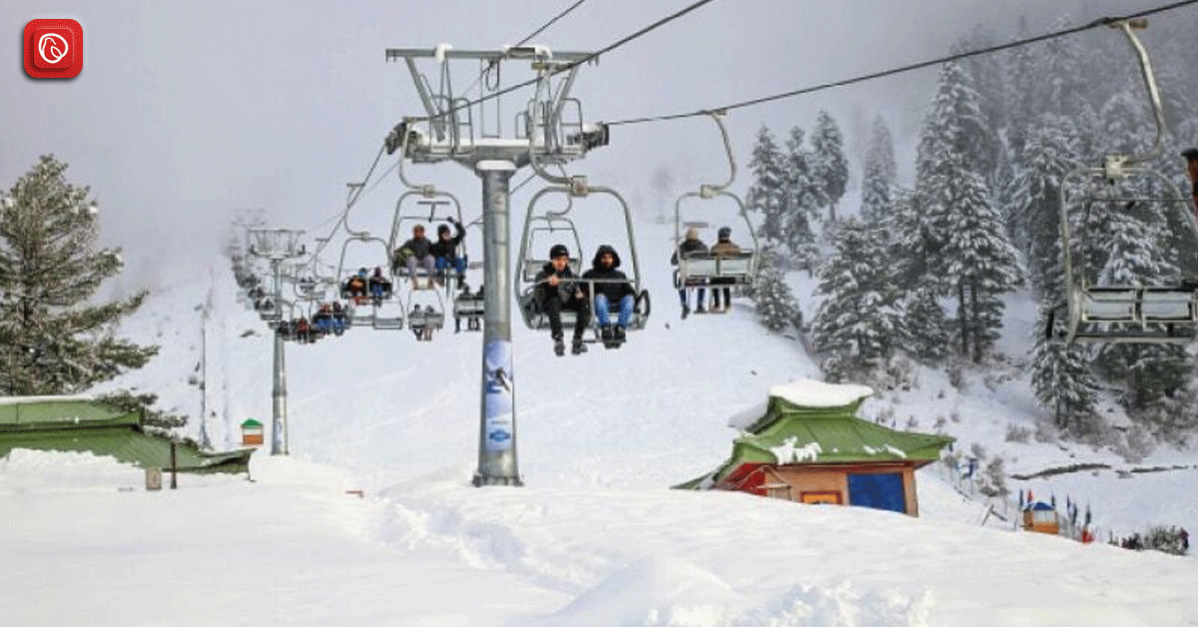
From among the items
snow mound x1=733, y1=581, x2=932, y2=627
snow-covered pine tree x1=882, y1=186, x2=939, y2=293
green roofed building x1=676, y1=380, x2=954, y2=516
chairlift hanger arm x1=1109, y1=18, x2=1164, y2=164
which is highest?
snow-covered pine tree x1=882, y1=186, x2=939, y2=293

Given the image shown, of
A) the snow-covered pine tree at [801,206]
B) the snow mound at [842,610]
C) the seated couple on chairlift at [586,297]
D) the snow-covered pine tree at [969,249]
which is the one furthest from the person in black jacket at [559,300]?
the snow-covered pine tree at [801,206]

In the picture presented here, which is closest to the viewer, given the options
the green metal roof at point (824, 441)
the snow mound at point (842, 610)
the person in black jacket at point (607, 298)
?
the snow mound at point (842, 610)

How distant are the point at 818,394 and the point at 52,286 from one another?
26392 millimetres

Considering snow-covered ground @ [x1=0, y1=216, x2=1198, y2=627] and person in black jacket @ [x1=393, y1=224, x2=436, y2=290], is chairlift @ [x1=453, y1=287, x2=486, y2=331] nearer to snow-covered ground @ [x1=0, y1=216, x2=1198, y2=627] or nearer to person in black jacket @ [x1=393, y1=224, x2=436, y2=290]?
person in black jacket @ [x1=393, y1=224, x2=436, y2=290]

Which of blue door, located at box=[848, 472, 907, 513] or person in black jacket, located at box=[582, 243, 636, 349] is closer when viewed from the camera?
person in black jacket, located at box=[582, 243, 636, 349]

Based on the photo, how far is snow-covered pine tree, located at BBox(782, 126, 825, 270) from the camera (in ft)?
298

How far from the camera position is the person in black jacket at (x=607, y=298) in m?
16.5

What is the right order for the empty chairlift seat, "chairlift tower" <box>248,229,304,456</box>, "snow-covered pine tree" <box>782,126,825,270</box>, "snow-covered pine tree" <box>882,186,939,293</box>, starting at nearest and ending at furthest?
the empty chairlift seat
"chairlift tower" <box>248,229,304,456</box>
"snow-covered pine tree" <box>882,186,939,293</box>
"snow-covered pine tree" <box>782,126,825,270</box>

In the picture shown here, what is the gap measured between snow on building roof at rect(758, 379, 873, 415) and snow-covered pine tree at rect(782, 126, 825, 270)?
62.4 metres

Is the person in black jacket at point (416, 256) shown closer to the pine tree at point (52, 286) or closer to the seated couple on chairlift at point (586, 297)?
the seated couple on chairlift at point (586, 297)

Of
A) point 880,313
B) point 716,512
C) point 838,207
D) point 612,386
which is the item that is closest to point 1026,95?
point 838,207

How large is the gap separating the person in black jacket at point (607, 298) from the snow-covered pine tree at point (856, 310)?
4751 centimetres

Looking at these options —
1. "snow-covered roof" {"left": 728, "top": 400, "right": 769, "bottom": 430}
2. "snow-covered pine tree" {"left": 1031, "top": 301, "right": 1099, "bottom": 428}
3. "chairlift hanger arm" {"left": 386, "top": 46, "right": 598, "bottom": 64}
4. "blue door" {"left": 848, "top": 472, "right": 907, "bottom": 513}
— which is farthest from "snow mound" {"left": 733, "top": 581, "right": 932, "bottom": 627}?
"snow-covered pine tree" {"left": 1031, "top": 301, "right": 1099, "bottom": 428}

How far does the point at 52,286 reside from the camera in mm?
40406
